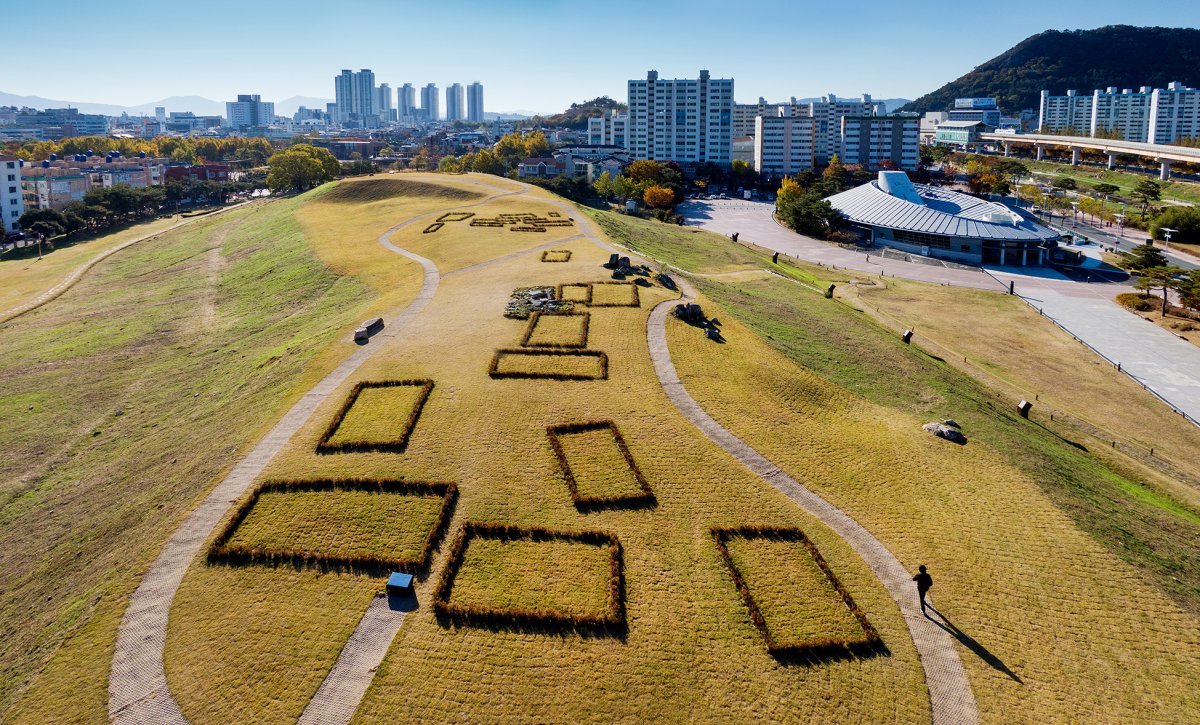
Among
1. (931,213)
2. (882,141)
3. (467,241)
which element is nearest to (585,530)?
(467,241)

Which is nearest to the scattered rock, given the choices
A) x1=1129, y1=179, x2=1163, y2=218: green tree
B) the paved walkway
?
the paved walkway

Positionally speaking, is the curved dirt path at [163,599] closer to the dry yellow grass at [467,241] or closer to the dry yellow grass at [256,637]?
the dry yellow grass at [256,637]

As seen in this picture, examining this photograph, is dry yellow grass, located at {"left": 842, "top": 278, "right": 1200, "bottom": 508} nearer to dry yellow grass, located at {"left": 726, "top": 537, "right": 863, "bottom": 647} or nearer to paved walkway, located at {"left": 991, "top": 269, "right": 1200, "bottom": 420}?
paved walkway, located at {"left": 991, "top": 269, "right": 1200, "bottom": 420}

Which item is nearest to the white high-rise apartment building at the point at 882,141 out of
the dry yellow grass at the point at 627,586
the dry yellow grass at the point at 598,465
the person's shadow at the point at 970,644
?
the dry yellow grass at the point at 627,586

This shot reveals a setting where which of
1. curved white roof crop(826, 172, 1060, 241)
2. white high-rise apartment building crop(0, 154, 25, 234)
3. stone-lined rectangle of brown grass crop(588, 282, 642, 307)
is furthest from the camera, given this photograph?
white high-rise apartment building crop(0, 154, 25, 234)

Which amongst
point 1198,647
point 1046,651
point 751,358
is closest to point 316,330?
point 751,358

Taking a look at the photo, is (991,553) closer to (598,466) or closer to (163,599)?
(598,466)

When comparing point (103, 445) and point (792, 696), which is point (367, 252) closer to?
point (103, 445)

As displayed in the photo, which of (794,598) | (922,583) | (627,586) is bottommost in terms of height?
(794,598)

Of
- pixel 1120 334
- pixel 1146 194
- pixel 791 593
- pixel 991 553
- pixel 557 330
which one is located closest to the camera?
pixel 791 593
